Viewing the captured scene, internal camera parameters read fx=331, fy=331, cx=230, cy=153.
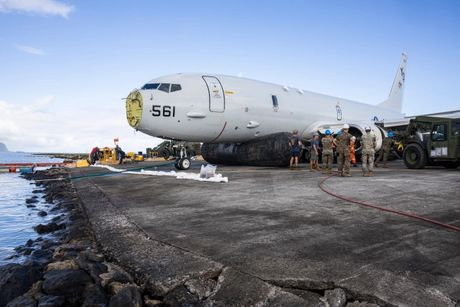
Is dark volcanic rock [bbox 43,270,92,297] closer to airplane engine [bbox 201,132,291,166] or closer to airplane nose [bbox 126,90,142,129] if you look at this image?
airplane nose [bbox 126,90,142,129]

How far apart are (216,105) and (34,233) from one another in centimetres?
890

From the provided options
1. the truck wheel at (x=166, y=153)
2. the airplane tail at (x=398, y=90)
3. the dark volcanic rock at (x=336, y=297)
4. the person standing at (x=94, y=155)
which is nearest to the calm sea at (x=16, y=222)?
the dark volcanic rock at (x=336, y=297)

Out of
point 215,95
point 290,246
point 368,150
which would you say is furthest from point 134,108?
point 290,246

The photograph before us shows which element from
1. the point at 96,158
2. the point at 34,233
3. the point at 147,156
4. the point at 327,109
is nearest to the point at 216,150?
the point at 327,109

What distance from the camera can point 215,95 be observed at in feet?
45.1

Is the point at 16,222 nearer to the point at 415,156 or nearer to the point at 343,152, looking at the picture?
the point at 343,152

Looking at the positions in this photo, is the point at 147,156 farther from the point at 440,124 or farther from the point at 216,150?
the point at 440,124

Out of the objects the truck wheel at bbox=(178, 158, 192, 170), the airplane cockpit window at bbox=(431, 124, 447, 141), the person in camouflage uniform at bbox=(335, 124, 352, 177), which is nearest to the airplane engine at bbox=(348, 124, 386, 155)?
the airplane cockpit window at bbox=(431, 124, 447, 141)

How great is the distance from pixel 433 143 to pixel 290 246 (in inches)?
514

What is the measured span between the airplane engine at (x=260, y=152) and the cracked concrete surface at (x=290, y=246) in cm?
816

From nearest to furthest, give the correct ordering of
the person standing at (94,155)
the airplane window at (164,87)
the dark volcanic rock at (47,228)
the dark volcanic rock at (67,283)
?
the dark volcanic rock at (67,283), the dark volcanic rock at (47,228), the airplane window at (164,87), the person standing at (94,155)

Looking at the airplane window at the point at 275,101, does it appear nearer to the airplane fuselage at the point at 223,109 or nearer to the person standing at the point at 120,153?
the airplane fuselage at the point at 223,109

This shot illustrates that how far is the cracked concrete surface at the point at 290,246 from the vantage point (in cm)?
266

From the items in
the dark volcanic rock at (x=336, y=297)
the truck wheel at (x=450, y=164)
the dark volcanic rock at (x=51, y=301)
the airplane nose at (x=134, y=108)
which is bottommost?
the dark volcanic rock at (x=51, y=301)
